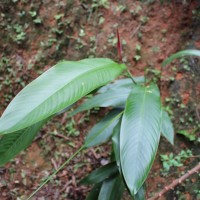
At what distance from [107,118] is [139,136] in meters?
0.44

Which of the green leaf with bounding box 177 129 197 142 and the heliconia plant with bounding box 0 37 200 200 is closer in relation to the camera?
the heliconia plant with bounding box 0 37 200 200

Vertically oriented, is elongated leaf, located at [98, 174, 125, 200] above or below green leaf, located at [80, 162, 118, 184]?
below

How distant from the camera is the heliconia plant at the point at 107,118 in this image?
1.00m

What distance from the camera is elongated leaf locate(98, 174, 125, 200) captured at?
151 cm

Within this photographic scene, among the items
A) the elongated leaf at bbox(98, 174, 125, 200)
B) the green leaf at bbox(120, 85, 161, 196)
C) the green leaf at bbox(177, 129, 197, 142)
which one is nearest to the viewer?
the green leaf at bbox(120, 85, 161, 196)

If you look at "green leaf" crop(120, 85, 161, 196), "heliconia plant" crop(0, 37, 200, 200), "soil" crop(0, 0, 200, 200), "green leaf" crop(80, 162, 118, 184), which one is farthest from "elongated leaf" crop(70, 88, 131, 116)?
"soil" crop(0, 0, 200, 200)

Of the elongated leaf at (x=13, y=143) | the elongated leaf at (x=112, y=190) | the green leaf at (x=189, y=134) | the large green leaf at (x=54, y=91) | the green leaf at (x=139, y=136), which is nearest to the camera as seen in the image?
the large green leaf at (x=54, y=91)

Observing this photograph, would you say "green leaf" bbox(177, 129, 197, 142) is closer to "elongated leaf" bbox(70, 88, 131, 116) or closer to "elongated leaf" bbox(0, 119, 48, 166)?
"elongated leaf" bbox(70, 88, 131, 116)

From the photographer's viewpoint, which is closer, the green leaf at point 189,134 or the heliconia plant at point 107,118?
the heliconia plant at point 107,118

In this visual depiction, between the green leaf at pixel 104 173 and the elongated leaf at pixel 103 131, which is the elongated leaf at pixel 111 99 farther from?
the green leaf at pixel 104 173

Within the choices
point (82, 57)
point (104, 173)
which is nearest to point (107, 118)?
point (104, 173)

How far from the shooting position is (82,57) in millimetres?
2363

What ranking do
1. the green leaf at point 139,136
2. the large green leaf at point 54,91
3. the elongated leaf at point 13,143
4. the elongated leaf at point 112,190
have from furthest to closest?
1. the elongated leaf at point 112,190
2. the elongated leaf at point 13,143
3. the green leaf at point 139,136
4. the large green leaf at point 54,91

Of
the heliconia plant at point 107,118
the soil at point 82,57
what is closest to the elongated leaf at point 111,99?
the heliconia plant at point 107,118
